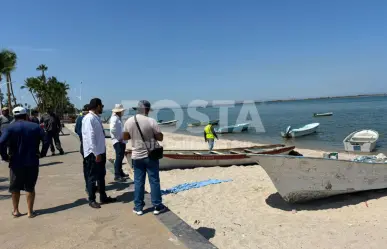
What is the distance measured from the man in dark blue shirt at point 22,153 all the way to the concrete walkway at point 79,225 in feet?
1.40

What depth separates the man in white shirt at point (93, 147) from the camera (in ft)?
15.6

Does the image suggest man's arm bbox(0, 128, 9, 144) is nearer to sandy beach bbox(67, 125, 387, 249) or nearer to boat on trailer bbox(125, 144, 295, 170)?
sandy beach bbox(67, 125, 387, 249)

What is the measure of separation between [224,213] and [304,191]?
1901 millimetres

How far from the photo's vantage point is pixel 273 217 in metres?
6.02

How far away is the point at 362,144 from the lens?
671 inches

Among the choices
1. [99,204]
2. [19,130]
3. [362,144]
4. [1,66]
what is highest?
[1,66]

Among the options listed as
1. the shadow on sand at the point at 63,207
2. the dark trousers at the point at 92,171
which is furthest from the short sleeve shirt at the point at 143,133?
the shadow on sand at the point at 63,207

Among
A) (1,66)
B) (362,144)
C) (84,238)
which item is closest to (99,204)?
(84,238)

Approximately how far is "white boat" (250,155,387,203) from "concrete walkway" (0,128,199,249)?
9.57 ft

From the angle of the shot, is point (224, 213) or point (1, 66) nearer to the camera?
point (224, 213)

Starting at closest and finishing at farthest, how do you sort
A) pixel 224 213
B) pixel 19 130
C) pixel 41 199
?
pixel 19 130 < pixel 41 199 < pixel 224 213

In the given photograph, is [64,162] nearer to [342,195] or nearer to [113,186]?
[113,186]

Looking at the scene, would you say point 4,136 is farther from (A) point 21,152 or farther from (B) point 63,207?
(B) point 63,207

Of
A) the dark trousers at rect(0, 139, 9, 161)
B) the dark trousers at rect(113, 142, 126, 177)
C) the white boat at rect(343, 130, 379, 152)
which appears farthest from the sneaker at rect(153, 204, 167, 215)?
the white boat at rect(343, 130, 379, 152)
